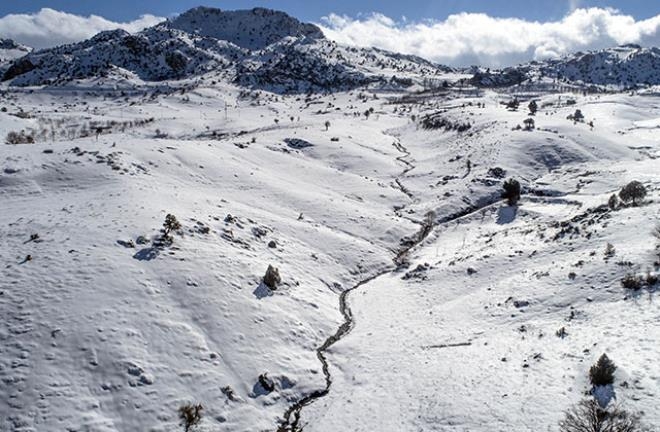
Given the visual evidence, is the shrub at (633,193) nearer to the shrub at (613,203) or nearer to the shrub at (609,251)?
the shrub at (613,203)

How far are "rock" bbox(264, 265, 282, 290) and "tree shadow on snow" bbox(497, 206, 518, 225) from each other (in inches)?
706

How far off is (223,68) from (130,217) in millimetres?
150397

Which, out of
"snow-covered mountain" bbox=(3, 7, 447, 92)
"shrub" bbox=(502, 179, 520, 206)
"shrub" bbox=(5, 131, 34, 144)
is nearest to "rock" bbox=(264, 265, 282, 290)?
"shrub" bbox=(502, 179, 520, 206)

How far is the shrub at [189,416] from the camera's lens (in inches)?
587

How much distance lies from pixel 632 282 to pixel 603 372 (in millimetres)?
6008

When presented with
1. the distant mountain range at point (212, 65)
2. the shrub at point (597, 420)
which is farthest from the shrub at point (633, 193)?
the distant mountain range at point (212, 65)

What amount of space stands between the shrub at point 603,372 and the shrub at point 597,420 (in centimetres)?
93

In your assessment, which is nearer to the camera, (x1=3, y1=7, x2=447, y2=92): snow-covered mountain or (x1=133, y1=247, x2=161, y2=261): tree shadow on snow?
(x1=133, y1=247, x2=161, y2=261): tree shadow on snow

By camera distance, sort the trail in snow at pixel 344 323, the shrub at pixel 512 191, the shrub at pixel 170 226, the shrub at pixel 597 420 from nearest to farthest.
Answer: the shrub at pixel 597 420 → the trail in snow at pixel 344 323 → the shrub at pixel 170 226 → the shrub at pixel 512 191

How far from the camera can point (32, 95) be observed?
104 meters

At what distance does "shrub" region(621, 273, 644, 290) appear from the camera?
60.7ft

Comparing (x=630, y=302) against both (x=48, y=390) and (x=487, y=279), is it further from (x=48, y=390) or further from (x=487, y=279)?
(x=48, y=390)

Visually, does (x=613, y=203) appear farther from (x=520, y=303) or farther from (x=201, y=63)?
(x=201, y=63)

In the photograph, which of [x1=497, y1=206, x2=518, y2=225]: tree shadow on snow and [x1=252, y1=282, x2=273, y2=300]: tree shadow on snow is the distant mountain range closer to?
[x1=497, y1=206, x2=518, y2=225]: tree shadow on snow
